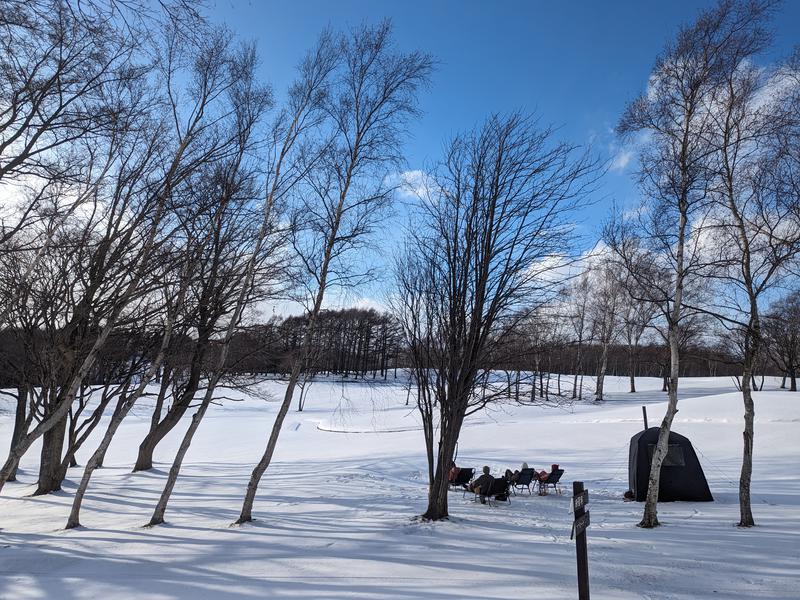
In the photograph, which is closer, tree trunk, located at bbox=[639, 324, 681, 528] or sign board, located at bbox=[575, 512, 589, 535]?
sign board, located at bbox=[575, 512, 589, 535]

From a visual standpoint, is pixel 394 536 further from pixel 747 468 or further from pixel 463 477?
pixel 747 468

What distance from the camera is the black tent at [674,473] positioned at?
11.7 metres

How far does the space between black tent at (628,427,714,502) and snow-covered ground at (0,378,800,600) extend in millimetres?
539

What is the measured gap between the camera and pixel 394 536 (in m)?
7.40

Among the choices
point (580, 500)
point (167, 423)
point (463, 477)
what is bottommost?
point (463, 477)

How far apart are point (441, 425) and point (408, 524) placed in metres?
1.80

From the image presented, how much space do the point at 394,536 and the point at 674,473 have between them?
8.28 m

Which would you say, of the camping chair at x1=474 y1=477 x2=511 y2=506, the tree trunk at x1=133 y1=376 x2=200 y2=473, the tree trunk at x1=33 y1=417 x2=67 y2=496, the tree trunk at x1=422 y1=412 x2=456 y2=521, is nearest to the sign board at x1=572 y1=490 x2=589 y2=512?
the tree trunk at x1=422 y1=412 x2=456 y2=521

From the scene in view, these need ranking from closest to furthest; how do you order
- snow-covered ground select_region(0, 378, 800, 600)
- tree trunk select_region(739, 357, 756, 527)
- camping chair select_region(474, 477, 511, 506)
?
snow-covered ground select_region(0, 378, 800, 600)
tree trunk select_region(739, 357, 756, 527)
camping chair select_region(474, 477, 511, 506)

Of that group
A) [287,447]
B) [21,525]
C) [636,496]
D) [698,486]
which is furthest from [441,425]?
[287,447]

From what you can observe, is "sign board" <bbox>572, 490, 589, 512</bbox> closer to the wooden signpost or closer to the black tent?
the wooden signpost

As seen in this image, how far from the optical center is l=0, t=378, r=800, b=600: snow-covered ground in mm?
5191

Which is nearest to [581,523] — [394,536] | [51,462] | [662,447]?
[394,536]

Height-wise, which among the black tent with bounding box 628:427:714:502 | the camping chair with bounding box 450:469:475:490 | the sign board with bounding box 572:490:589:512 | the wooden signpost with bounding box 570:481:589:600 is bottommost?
the camping chair with bounding box 450:469:475:490
